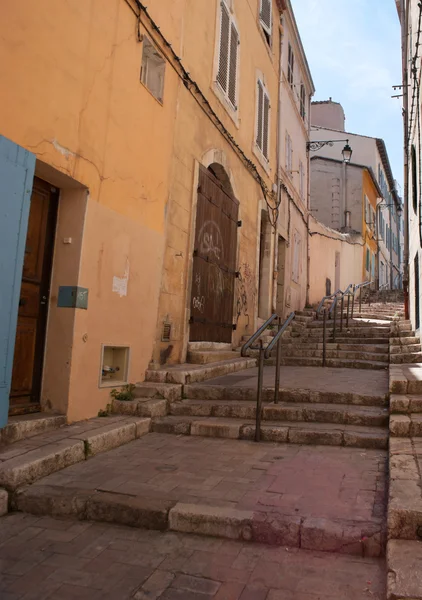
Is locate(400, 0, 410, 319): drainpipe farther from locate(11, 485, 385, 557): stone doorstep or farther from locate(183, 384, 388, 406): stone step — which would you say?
locate(11, 485, 385, 557): stone doorstep

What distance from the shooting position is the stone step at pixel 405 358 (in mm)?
7523

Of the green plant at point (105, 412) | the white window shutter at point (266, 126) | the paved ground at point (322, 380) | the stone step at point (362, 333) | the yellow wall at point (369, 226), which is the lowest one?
the green plant at point (105, 412)

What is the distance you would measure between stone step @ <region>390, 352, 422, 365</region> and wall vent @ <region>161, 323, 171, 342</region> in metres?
3.60

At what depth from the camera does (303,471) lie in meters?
3.69

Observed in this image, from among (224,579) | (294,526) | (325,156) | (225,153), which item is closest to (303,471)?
(294,526)

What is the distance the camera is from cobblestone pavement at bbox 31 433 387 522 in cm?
309

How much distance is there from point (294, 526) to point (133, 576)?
3.01ft

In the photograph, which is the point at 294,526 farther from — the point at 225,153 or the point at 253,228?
the point at 253,228

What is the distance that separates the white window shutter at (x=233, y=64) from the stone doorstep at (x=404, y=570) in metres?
8.47

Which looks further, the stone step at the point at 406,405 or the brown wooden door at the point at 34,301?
the stone step at the point at 406,405

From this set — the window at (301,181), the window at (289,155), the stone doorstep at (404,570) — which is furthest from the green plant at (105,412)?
the window at (301,181)

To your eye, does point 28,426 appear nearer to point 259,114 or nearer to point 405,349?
point 405,349

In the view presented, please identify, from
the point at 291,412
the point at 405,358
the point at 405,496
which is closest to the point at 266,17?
the point at 405,358

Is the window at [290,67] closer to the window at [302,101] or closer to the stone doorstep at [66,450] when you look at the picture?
the window at [302,101]
